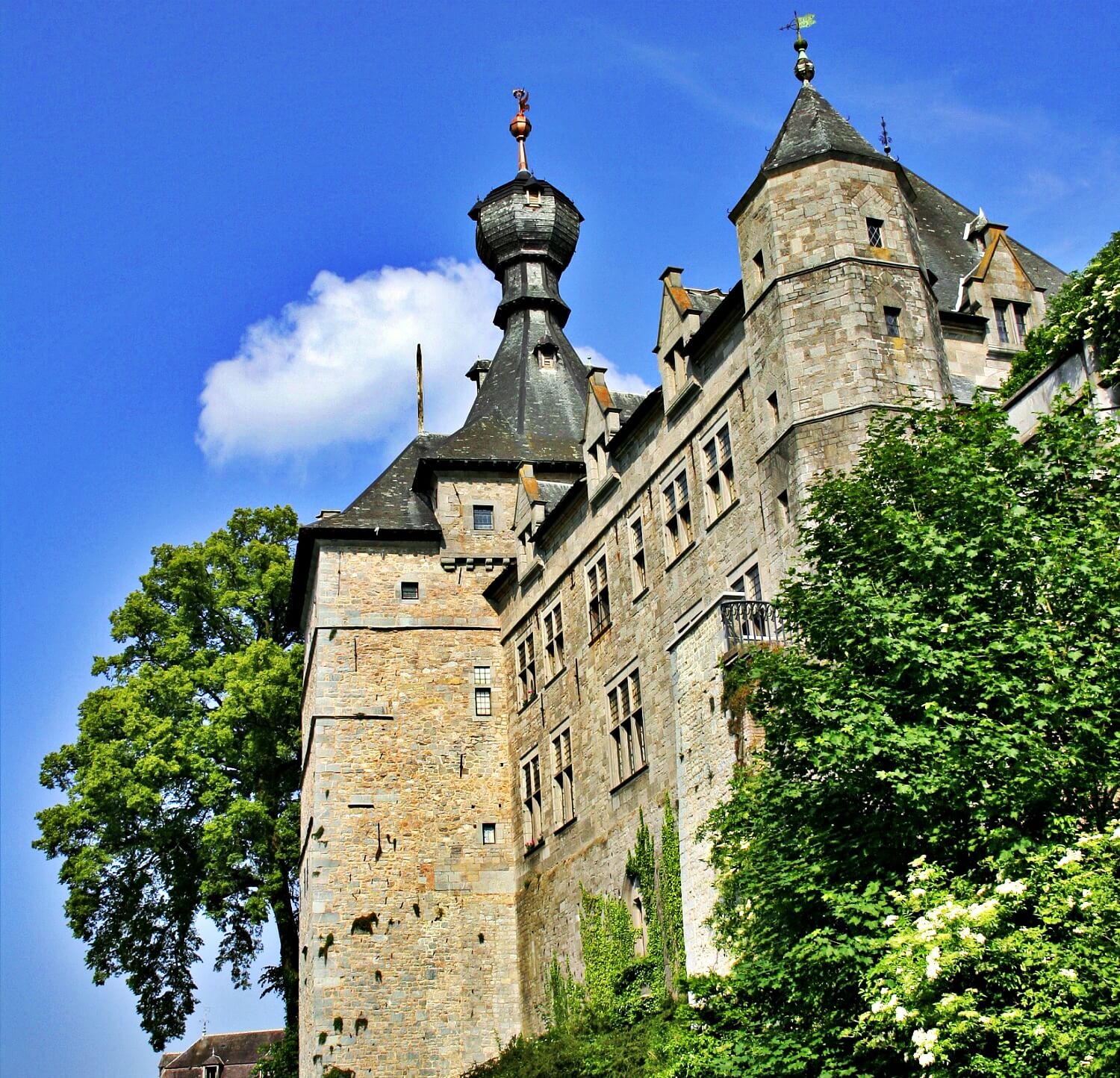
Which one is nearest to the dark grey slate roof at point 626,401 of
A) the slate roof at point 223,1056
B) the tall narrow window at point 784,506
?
the tall narrow window at point 784,506

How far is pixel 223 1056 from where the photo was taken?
2891 inches

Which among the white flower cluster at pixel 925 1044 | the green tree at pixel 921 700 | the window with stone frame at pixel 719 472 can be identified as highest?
the window with stone frame at pixel 719 472

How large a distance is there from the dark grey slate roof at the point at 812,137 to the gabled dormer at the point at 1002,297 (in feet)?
11.3

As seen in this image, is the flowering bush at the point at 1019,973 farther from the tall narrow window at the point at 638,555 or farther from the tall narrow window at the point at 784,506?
the tall narrow window at the point at 638,555

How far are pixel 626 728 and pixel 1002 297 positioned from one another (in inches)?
Result: 413

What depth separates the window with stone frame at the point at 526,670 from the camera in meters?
36.1

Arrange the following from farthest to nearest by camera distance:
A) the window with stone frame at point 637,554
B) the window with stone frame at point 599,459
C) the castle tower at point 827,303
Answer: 1. the window with stone frame at point 599,459
2. the window with stone frame at point 637,554
3. the castle tower at point 827,303

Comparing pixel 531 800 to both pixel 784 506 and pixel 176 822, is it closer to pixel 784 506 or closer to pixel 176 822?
pixel 176 822

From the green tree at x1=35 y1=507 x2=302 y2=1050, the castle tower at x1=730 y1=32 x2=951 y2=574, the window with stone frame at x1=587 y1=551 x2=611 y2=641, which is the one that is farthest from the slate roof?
the castle tower at x1=730 y1=32 x2=951 y2=574

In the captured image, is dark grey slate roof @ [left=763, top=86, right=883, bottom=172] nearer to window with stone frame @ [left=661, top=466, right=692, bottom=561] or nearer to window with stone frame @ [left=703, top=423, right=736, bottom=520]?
window with stone frame @ [left=703, top=423, right=736, bottom=520]

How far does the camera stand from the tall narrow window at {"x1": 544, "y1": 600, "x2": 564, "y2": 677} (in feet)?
113

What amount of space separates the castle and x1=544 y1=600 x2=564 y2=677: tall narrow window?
70 mm

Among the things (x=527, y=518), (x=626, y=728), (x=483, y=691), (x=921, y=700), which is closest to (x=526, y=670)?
(x=483, y=691)

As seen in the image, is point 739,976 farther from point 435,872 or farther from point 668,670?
point 435,872
